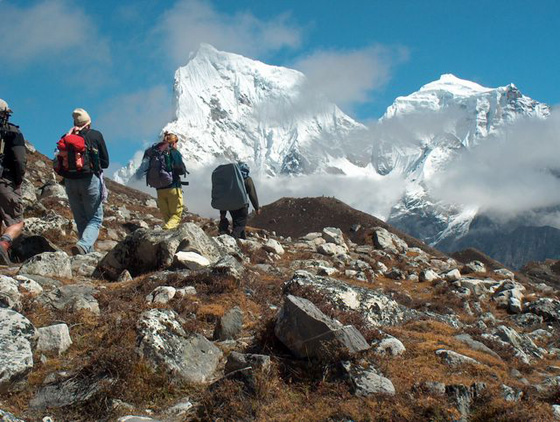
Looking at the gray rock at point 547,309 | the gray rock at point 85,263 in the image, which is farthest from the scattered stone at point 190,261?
the gray rock at point 547,309

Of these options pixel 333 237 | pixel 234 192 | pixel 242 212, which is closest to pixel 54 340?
pixel 234 192

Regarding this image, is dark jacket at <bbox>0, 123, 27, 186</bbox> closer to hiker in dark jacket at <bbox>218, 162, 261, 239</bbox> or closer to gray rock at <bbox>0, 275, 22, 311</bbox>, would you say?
gray rock at <bbox>0, 275, 22, 311</bbox>

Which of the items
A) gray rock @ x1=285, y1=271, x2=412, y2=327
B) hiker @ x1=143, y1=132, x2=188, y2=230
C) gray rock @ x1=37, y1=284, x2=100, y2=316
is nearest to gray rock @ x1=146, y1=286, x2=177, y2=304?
gray rock @ x1=37, y1=284, x2=100, y2=316

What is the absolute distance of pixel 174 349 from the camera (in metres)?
5.26

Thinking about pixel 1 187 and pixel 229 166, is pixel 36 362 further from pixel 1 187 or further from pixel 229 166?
pixel 229 166

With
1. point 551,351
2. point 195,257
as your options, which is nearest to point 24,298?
point 195,257

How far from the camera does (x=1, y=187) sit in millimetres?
8844

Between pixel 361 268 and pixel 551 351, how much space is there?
7.16 m

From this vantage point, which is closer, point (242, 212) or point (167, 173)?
point (167, 173)

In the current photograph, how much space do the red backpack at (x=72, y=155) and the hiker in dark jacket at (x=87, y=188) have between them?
5.6 inches

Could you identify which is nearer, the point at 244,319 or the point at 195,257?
the point at 244,319

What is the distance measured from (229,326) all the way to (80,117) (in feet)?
18.7

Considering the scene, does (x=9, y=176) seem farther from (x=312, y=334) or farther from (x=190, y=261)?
(x=312, y=334)

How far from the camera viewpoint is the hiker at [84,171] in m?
9.52
